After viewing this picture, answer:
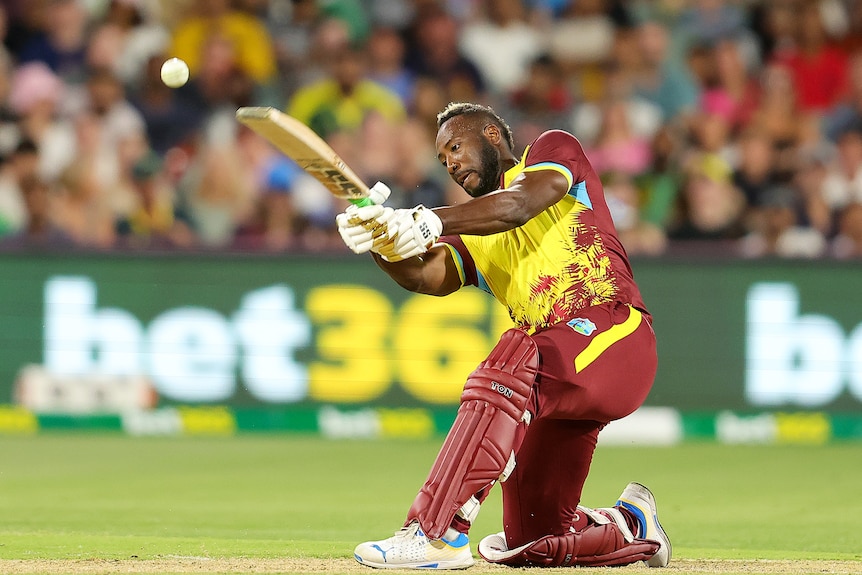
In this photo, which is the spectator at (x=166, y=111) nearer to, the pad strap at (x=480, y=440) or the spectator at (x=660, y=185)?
the spectator at (x=660, y=185)

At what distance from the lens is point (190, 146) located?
45.7 feet

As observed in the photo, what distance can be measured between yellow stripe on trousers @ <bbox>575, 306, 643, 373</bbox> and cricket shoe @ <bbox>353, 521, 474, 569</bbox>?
84 centimetres

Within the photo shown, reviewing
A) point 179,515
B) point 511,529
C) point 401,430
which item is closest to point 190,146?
point 401,430

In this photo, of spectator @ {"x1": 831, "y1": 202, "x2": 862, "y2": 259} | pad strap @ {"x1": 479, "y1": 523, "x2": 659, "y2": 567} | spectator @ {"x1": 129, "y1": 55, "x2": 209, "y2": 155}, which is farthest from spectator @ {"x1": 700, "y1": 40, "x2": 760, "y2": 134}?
pad strap @ {"x1": 479, "y1": 523, "x2": 659, "y2": 567}

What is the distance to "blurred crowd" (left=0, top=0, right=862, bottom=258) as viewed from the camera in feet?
42.3

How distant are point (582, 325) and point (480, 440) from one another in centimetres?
72

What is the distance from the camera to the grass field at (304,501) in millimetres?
6016

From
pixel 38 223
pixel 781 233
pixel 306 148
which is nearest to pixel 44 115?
pixel 38 223

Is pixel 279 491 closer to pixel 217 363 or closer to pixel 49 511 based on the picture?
pixel 49 511

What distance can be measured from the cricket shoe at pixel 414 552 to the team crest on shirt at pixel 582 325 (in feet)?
3.15

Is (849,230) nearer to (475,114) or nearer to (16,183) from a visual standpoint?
(475,114)

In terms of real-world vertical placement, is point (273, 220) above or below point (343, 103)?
below

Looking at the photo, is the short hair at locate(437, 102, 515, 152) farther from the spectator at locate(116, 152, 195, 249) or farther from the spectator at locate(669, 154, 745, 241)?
the spectator at locate(116, 152, 195, 249)

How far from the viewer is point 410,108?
14.3 meters
